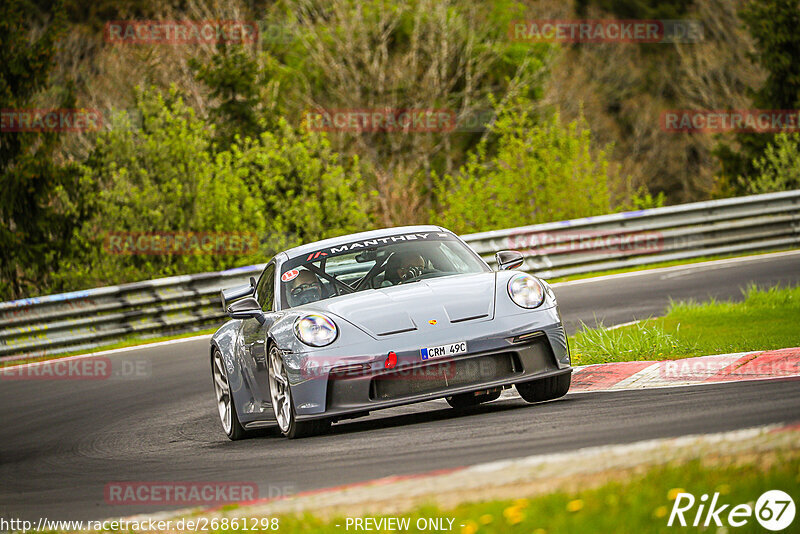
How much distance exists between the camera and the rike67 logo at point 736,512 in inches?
159

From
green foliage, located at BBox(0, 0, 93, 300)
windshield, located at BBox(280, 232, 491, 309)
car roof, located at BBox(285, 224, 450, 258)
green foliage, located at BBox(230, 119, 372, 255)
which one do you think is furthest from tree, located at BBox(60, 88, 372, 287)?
windshield, located at BBox(280, 232, 491, 309)

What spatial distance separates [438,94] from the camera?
144 ft

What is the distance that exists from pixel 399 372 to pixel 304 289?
64.7 inches

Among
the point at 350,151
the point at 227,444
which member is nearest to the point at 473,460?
the point at 227,444

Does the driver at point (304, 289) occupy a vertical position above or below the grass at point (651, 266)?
above

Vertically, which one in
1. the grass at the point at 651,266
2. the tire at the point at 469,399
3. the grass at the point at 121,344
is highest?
the tire at the point at 469,399

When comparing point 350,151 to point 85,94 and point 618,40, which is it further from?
point 618,40

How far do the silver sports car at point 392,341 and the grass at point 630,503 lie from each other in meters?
2.79

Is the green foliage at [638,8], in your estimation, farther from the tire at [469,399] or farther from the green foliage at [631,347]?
the tire at [469,399]

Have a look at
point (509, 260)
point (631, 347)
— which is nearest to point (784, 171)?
point (631, 347)

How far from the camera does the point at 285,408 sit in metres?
8.12

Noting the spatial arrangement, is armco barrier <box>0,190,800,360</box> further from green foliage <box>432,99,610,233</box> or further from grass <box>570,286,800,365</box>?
grass <box>570,286,800,365</box>

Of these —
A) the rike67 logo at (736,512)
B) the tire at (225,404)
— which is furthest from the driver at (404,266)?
the rike67 logo at (736,512)

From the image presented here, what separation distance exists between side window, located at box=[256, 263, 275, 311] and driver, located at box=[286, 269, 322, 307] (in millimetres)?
206
